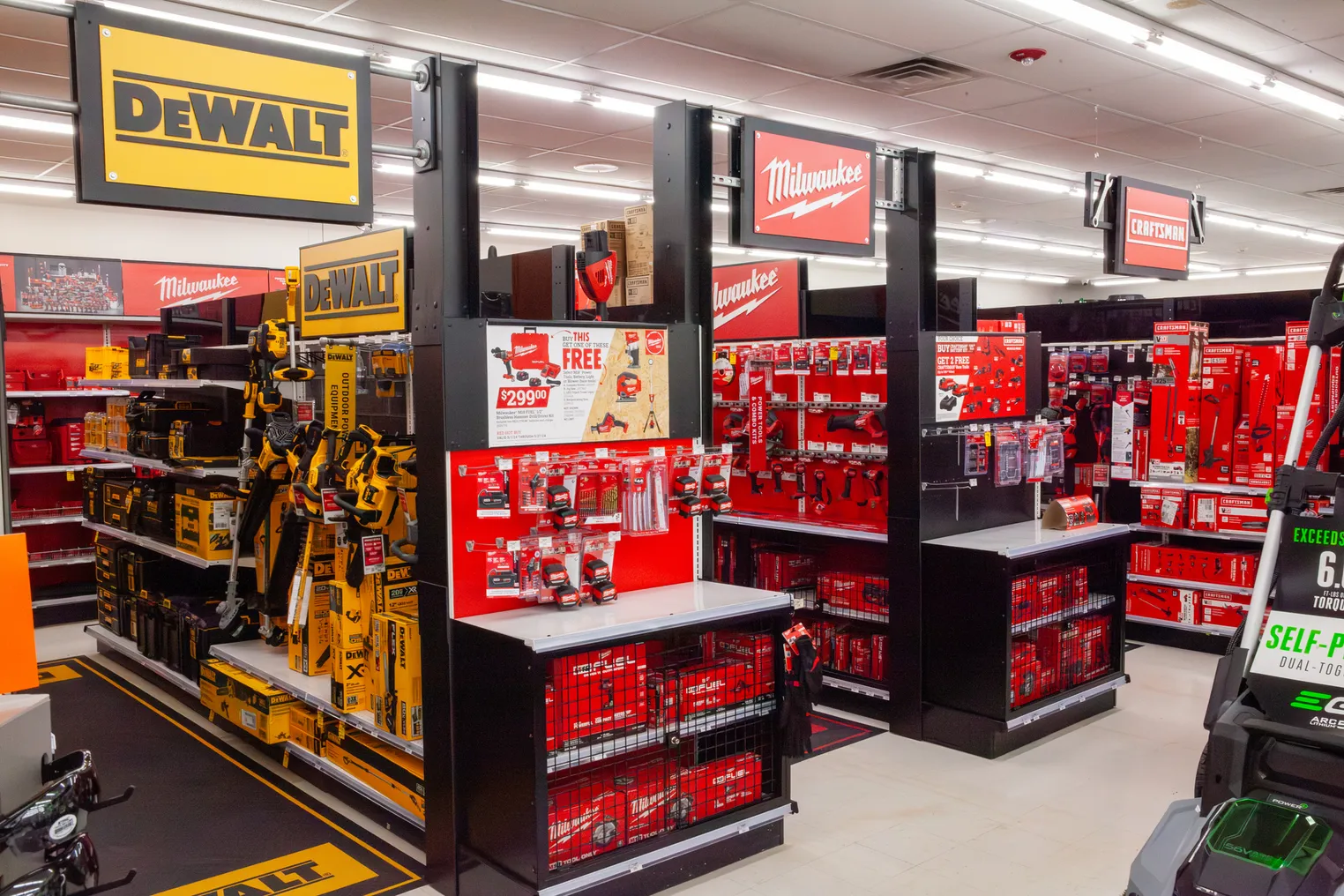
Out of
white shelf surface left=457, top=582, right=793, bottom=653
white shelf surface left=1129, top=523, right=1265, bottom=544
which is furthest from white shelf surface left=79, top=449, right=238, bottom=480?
white shelf surface left=1129, top=523, right=1265, bottom=544

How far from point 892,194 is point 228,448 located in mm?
4279

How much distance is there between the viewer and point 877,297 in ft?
21.9

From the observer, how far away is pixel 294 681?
525 centimetres

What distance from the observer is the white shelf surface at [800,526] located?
594 cm

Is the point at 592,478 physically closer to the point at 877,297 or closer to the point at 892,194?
the point at 892,194

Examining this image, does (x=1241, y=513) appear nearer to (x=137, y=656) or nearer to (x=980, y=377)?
(x=980, y=377)

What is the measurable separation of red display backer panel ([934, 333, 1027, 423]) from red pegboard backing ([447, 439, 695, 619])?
6.88 ft

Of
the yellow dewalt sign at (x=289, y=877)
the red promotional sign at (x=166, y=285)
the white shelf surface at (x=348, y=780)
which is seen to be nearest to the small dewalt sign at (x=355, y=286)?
the white shelf surface at (x=348, y=780)

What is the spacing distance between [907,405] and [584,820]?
2.94 metres

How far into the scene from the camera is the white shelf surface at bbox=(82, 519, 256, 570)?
612 centimetres

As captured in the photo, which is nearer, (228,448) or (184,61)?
→ (184,61)

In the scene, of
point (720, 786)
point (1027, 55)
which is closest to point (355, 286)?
point (720, 786)

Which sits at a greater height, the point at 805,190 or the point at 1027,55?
the point at 1027,55

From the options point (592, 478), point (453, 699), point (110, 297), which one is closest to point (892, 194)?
point (592, 478)
